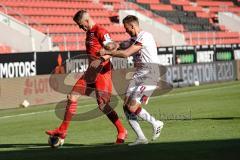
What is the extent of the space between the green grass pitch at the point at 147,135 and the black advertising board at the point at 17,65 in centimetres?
542

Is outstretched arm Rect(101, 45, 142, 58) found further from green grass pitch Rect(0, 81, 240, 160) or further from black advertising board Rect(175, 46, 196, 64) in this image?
black advertising board Rect(175, 46, 196, 64)

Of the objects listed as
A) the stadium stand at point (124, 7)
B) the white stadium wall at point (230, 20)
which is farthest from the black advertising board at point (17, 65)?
the white stadium wall at point (230, 20)

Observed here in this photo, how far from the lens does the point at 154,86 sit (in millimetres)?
10180

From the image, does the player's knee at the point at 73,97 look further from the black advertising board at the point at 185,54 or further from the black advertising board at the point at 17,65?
the black advertising board at the point at 185,54

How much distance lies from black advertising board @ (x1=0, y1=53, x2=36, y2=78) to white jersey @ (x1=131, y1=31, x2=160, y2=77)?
1337 cm

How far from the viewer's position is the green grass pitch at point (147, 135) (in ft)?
27.9

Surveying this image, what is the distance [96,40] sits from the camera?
1055cm

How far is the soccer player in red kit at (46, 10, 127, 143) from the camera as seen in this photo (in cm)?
1039

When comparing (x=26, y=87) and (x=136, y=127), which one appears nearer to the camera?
(x=136, y=127)

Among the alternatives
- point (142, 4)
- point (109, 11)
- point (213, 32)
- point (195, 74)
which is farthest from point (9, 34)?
point (213, 32)

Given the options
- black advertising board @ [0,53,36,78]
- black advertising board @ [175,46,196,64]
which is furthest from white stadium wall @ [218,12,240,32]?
black advertising board @ [0,53,36,78]

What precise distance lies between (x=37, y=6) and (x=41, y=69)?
33.5 feet

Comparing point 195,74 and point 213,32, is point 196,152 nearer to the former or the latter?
point 195,74

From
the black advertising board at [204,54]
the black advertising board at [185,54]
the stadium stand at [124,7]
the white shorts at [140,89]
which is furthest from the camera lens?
the black advertising board at [204,54]
